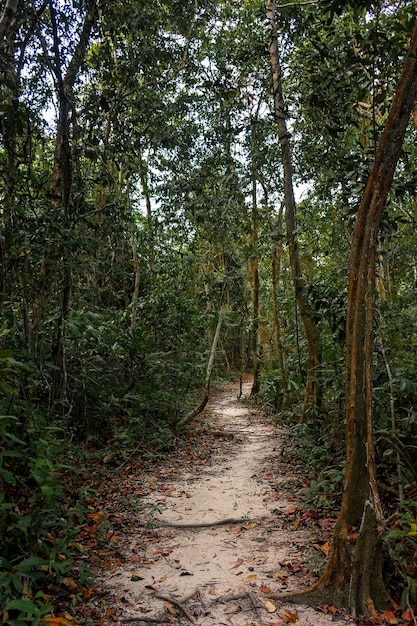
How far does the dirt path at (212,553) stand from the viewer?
3.15 meters

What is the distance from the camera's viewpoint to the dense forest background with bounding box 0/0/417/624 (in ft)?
12.4

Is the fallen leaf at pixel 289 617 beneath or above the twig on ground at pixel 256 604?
above

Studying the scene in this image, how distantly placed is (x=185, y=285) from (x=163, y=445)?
395 cm

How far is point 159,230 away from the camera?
432 inches

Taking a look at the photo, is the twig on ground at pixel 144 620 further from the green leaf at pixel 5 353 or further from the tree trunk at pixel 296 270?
the tree trunk at pixel 296 270

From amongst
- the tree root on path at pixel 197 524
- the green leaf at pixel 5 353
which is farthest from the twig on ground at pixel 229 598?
the green leaf at pixel 5 353

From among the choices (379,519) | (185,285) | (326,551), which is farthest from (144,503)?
(185,285)

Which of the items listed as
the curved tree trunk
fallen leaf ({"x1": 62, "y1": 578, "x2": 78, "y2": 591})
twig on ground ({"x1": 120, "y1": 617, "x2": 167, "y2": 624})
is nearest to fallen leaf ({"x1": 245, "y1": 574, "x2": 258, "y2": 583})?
twig on ground ({"x1": 120, "y1": 617, "x2": 167, "y2": 624})

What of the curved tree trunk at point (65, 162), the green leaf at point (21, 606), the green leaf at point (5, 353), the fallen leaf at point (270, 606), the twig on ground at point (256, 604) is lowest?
the twig on ground at point (256, 604)

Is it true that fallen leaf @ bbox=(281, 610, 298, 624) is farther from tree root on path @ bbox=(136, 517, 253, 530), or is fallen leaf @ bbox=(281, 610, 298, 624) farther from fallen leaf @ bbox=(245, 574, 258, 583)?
tree root on path @ bbox=(136, 517, 253, 530)

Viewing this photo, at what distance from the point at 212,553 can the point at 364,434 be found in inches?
78.4

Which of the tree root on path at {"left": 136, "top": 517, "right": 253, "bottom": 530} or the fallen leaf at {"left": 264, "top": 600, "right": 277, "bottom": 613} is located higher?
the fallen leaf at {"left": 264, "top": 600, "right": 277, "bottom": 613}

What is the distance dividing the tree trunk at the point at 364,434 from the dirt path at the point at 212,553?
23 centimetres

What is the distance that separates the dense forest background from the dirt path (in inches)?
23.4
